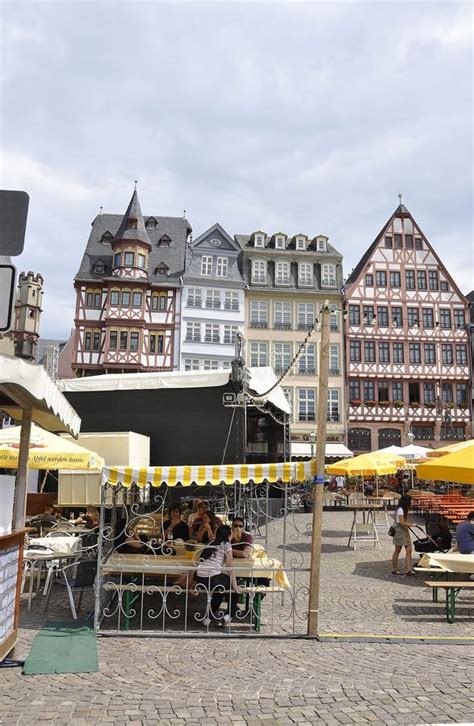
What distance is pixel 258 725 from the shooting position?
15.1 ft

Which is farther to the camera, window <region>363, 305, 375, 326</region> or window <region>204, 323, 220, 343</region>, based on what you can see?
window <region>363, 305, 375, 326</region>

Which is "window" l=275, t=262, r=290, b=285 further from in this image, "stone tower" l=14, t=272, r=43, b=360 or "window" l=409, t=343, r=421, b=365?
"stone tower" l=14, t=272, r=43, b=360

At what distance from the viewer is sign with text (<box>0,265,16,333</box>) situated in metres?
3.17

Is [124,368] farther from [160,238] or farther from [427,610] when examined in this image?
[427,610]

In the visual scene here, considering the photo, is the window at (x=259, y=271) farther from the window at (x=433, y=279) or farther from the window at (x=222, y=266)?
the window at (x=433, y=279)

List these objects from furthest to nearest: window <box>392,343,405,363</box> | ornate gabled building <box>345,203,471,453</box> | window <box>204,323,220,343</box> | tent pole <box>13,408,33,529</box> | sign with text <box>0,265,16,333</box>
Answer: window <box>392,343,405,363</box>, ornate gabled building <box>345,203,471,453</box>, window <box>204,323,220,343</box>, tent pole <box>13,408,33,529</box>, sign with text <box>0,265,16,333</box>

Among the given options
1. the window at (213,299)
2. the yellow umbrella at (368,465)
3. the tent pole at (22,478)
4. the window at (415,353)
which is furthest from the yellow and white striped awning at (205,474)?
the window at (415,353)

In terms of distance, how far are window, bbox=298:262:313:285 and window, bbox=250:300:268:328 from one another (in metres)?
3.19

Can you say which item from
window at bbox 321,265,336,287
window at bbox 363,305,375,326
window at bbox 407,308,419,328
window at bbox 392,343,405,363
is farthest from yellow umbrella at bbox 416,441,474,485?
window at bbox 321,265,336,287

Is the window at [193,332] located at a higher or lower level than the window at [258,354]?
higher

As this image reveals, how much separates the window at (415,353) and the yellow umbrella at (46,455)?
113 ft

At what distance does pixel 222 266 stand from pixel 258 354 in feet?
21.4

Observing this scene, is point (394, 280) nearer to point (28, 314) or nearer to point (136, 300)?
point (136, 300)

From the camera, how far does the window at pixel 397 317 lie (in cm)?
4256
